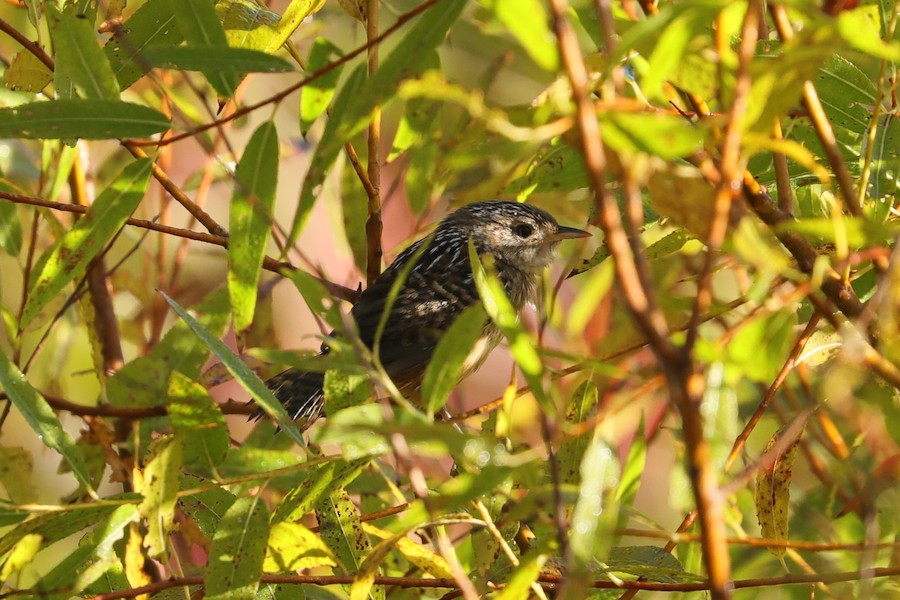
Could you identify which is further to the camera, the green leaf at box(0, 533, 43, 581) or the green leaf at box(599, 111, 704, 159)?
the green leaf at box(0, 533, 43, 581)

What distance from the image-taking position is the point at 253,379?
1754 mm

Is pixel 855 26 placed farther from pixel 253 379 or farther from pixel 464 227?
pixel 464 227

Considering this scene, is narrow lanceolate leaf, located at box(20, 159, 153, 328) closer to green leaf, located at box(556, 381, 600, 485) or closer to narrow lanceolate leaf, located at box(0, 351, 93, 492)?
narrow lanceolate leaf, located at box(0, 351, 93, 492)

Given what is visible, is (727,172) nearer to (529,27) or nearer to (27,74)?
(529,27)

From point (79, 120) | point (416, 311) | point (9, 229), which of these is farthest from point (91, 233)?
point (416, 311)

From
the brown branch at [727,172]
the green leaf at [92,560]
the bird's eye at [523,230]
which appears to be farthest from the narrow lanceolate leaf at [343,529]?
the bird's eye at [523,230]

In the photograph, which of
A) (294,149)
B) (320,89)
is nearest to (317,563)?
(320,89)

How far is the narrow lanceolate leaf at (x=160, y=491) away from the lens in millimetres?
1803

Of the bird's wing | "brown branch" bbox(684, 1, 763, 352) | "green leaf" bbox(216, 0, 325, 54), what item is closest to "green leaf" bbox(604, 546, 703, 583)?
"brown branch" bbox(684, 1, 763, 352)

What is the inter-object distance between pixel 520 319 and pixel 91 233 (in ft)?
2.64

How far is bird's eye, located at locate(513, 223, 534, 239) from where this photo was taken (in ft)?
14.1

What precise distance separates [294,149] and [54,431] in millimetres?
2053

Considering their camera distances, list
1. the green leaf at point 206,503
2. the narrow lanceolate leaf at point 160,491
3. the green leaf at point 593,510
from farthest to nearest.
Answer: the green leaf at point 206,503 < the narrow lanceolate leaf at point 160,491 < the green leaf at point 593,510

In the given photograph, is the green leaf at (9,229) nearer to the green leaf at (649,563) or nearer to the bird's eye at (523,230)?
the green leaf at (649,563)
